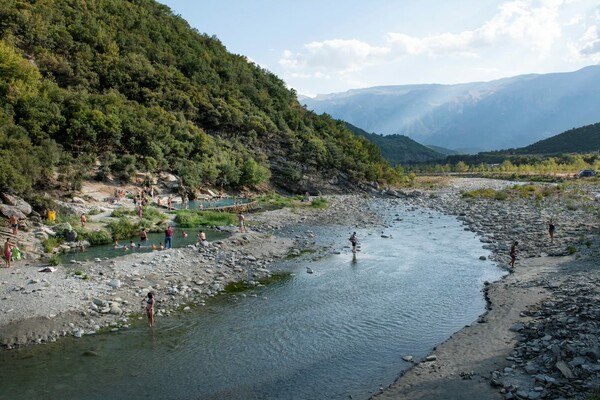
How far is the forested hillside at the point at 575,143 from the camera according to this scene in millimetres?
173125

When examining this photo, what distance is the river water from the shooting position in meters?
13.3

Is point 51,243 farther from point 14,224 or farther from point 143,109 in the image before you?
point 143,109

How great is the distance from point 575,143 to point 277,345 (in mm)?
205984

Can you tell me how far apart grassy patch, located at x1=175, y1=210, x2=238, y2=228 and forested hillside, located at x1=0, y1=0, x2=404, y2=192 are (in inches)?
518

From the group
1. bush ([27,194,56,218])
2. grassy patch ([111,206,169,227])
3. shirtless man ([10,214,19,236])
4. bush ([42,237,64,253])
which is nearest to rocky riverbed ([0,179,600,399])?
bush ([42,237,64,253])

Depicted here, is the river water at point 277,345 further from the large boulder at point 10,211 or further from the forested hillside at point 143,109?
the forested hillside at point 143,109

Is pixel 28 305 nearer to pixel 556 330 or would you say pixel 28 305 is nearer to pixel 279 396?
pixel 279 396

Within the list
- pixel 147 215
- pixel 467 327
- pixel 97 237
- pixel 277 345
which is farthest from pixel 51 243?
pixel 467 327

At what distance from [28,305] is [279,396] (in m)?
11.8

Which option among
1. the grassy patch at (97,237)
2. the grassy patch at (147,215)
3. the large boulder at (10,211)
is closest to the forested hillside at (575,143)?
the grassy patch at (147,215)

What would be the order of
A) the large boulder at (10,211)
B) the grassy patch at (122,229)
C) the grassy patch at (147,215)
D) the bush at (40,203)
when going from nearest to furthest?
1. the large boulder at (10,211)
2. the grassy patch at (122,229)
3. the bush at (40,203)
4. the grassy patch at (147,215)

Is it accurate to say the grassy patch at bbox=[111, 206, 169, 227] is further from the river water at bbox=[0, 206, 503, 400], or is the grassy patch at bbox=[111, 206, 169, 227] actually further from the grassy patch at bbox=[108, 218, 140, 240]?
the river water at bbox=[0, 206, 503, 400]

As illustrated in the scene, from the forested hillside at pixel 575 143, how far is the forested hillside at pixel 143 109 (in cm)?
11797

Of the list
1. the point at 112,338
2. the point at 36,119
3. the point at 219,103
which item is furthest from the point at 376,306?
the point at 219,103
